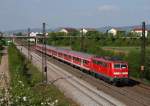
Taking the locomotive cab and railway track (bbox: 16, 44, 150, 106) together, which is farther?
the locomotive cab

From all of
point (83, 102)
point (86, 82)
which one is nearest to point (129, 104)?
point (83, 102)

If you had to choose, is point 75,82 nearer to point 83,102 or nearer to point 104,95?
point 104,95

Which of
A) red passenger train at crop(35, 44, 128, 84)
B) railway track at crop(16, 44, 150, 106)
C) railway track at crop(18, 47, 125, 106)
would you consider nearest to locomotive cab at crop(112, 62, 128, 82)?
red passenger train at crop(35, 44, 128, 84)

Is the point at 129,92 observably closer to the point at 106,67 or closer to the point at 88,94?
the point at 88,94

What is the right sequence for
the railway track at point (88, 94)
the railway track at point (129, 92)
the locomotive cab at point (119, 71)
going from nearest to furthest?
the railway track at point (88, 94) < the railway track at point (129, 92) < the locomotive cab at point (119, 71)

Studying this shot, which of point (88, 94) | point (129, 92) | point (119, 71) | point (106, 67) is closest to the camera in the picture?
point (88, 94)

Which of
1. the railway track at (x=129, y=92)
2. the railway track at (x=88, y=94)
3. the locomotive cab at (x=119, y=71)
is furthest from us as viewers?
the locomotive cab at (x=119, y=71)

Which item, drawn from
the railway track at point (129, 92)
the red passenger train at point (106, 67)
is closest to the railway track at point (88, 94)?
the railway track at point (129, 92)

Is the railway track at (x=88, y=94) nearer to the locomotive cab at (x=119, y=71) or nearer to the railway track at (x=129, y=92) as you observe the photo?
the railway track at (x=129, y=92)

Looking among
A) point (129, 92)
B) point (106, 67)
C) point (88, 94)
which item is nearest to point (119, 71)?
point (106, 67)

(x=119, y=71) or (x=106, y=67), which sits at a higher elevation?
(x=106, y=67)

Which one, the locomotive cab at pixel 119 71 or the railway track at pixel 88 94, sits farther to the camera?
the locomotive cab at pixel 119 71

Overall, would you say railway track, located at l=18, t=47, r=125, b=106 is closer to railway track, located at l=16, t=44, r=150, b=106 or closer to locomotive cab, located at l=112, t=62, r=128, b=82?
railway track, located at l=16, t=44, r=150, b=106

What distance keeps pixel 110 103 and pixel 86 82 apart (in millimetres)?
13554
